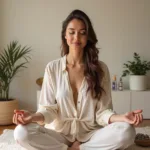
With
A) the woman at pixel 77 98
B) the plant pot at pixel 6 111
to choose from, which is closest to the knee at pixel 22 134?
the woman at pixel 77 98

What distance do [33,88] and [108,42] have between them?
3.96ft

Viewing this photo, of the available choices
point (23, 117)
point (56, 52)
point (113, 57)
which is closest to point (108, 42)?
point (113, 57)

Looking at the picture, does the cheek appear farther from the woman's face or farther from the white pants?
the white pants

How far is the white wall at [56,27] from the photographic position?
11.3 ft

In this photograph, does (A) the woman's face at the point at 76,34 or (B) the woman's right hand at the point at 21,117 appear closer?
(B) the woman's right hand at the point at 21,117

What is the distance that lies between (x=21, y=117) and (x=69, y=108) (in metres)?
0.38

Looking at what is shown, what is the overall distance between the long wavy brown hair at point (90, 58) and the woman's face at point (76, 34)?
29 millimetres

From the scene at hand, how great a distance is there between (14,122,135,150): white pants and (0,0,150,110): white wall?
1.90 metres

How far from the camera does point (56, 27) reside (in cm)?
347

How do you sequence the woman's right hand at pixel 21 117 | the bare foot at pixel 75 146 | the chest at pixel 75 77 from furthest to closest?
1. the chest at pixel 75 77
2. the bare foot at pixel 75 146
3. the woman's right hand at pixel 21 117

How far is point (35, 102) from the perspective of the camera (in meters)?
3.54

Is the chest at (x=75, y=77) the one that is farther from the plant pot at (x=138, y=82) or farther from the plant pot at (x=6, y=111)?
the plant pot at (x=138, y=82)

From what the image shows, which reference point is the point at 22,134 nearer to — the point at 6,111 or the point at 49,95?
the point at 49,95

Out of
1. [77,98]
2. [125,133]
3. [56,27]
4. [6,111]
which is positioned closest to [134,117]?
[125,133]
